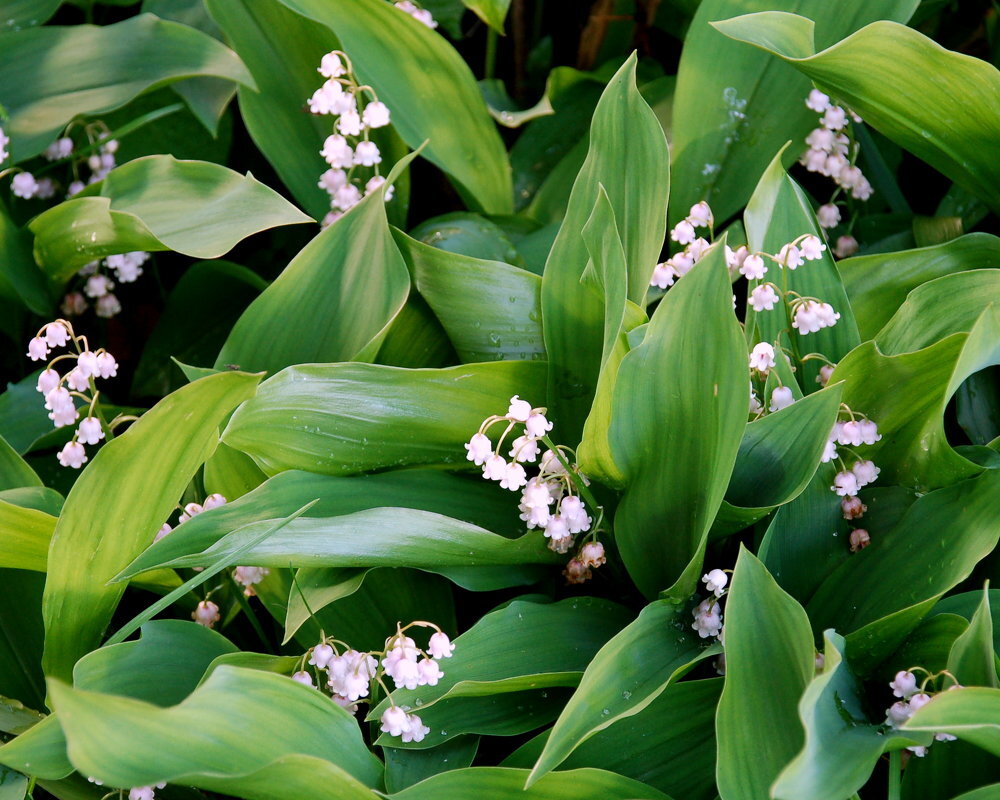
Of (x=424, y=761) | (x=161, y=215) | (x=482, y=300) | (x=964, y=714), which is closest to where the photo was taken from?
→ (x=964, y=714)

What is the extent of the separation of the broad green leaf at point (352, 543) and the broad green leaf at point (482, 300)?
0.95 ft

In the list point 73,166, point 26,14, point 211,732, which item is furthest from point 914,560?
point 26,14

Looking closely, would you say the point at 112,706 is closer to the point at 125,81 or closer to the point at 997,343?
the point at 997,343

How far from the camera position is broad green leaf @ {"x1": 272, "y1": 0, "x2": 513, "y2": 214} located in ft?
4.38

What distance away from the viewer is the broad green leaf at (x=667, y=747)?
0.90 meters

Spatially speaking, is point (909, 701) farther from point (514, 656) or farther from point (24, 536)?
point (24, 536)

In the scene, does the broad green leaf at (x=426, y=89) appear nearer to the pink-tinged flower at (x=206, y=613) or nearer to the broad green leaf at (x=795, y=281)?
the broad green leaf at (x=795, y=281)

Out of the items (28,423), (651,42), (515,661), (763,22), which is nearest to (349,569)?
(515,661)

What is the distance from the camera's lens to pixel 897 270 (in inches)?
46.2

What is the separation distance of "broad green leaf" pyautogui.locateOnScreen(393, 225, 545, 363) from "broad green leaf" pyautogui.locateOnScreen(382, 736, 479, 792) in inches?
17.3

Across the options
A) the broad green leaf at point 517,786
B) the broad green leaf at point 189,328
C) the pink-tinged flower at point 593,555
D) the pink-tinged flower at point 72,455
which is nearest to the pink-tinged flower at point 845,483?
the pink-tinged flower at point 593,555

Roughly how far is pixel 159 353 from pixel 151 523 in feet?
1.99

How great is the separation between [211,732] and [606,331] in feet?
1.59

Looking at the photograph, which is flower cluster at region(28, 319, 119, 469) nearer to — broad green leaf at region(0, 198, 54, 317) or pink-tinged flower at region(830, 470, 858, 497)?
broad green leaf at region(0, 198, 54, 317)
